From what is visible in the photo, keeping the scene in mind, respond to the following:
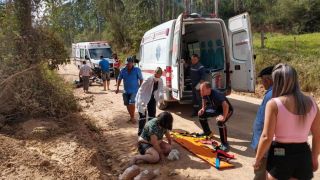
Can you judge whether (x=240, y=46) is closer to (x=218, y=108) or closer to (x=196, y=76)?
(x=196, y=76)

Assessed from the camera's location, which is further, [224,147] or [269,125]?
[224,147]

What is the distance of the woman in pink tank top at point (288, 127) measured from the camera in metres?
3.14

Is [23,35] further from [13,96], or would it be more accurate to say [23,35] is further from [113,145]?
[113,145]

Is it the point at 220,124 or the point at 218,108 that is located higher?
the point at 218,108

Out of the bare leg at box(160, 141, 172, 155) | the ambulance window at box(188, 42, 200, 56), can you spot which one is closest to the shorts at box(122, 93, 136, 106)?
the bare leg at box(160, 141, 172, 155)

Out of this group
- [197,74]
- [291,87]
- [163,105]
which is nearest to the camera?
[291,87]

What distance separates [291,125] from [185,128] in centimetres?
563

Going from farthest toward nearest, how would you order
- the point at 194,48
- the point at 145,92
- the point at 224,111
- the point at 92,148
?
A: the point at 194,48 < the point at 145,92 < the point at 92,148 < the point at 224,111

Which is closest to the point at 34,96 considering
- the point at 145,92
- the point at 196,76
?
the point at 145,92

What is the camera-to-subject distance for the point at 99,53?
22.0m

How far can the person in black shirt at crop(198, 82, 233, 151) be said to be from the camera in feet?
22.3

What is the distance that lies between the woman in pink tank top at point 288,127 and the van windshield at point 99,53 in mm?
18993

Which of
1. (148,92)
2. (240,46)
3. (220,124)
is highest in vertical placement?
(240,46)

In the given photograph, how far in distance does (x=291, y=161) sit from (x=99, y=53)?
19.5 meters
